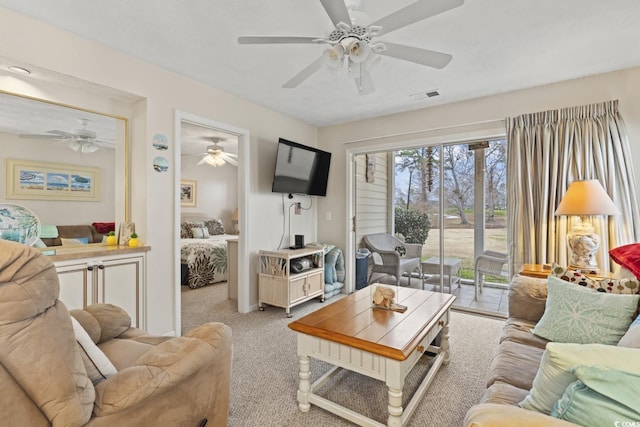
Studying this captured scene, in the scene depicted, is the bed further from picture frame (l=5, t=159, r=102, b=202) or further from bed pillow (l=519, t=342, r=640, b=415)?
bed pillow (l=519, t=342, r=640, b=415)

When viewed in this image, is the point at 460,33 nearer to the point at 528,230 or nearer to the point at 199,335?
the point at 528,230

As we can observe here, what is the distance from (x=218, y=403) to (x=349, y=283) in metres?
3.16

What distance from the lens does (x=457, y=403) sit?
6.20ft

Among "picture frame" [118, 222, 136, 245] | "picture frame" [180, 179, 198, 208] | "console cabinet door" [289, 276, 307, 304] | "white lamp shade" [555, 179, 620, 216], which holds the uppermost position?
"picture frame" [180, 179, 198, 208]

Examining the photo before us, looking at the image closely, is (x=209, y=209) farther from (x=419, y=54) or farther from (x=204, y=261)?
(x=419, y=54)

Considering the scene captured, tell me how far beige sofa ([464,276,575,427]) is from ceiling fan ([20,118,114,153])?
317cm

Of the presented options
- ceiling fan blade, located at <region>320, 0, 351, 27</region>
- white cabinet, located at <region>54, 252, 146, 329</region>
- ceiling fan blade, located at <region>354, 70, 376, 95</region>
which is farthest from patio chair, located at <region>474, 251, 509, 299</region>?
white cabinet, located at <region>54, 252, 146, 329</region>

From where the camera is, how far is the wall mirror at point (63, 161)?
85.6 inches

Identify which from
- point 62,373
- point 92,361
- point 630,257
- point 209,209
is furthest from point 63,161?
point 209,209

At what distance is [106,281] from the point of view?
237cm

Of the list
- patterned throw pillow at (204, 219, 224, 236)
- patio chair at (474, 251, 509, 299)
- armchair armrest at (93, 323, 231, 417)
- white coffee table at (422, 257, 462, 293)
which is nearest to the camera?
armchair armrest at (93, 323, 231, 417)

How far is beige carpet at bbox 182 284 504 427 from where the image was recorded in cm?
177

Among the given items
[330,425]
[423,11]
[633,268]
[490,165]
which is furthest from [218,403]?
[490,165]

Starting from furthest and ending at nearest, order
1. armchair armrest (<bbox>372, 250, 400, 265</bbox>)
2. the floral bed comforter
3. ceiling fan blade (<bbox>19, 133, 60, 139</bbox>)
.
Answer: the floral bed comforter
armchair armrest (<bbox>372, 250, 400, 265</bbox>)
ceiling fan blade (<bbox>19, 133, 60, 139</bbox>)
